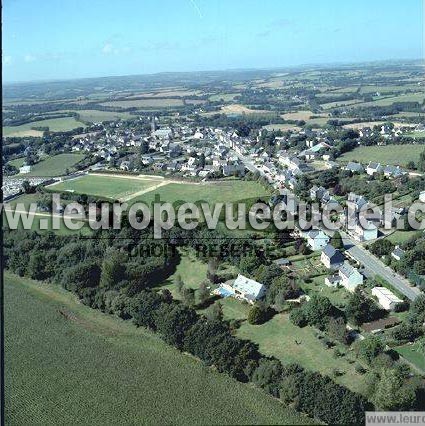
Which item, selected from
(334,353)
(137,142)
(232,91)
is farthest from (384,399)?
(232,91)

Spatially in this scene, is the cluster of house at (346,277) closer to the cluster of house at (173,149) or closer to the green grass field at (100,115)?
the cluster of house at (173,149)

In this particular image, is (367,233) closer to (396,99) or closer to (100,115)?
(396,99)

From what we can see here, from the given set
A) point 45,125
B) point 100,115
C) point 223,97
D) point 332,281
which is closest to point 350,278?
point 332,281

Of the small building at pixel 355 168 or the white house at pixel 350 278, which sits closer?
the white house at pixel 350 278

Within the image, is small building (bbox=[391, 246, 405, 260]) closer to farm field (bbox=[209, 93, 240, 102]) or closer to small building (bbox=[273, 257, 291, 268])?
small building (bbox=[273, 257, 291, 268])

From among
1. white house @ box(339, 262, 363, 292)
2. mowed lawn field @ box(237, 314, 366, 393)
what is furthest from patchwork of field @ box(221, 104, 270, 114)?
mowed lawn field @ box(237, 314, 366, 393)

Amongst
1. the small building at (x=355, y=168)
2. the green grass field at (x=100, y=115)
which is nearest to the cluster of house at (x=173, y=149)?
the small building at (x=355, y=168)
